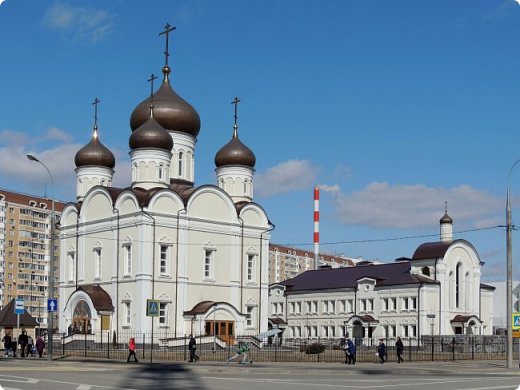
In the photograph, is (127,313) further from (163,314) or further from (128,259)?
(128,259)

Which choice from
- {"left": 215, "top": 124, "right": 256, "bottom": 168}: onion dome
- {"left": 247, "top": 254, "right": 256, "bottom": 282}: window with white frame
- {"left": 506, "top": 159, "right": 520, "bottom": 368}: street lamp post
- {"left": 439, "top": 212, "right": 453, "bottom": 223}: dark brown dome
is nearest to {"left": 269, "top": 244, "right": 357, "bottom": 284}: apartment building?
{"left": 439, "top": 212, "right": 453, "bottom": 223}: dark brown dome

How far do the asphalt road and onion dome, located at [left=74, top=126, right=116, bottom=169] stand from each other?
3008 centimetres

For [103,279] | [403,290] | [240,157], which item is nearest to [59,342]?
[103,279]

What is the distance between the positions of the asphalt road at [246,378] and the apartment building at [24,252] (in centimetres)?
8188

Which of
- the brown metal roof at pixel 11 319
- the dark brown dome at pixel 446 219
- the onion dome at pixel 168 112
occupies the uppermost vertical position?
the onion dome at pixel 168 112

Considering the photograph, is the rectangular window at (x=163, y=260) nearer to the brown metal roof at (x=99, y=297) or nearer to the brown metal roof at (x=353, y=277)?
the brown metal roof at (x=99, y=297)

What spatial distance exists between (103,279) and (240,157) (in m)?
14.1

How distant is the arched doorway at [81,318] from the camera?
54562mm

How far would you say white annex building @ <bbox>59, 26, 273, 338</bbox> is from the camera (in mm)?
54219

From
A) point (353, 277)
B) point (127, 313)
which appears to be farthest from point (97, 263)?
point (353, 277)

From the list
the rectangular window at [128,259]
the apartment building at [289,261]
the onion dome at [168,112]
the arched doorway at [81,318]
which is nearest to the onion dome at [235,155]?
the onion dome at [168,112]

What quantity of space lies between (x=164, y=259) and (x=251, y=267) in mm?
8187

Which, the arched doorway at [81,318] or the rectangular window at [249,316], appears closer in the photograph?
the arched doorway at [81,318]

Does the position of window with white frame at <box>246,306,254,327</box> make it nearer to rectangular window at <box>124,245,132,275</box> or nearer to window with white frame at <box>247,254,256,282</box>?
window with white frame at <box>247,254,256,282</box>
